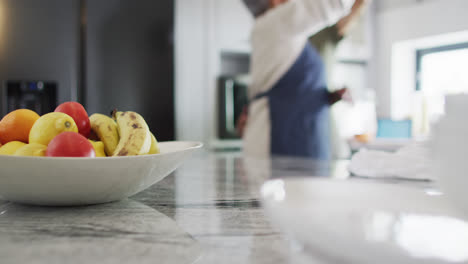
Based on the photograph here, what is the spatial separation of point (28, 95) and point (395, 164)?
188cm

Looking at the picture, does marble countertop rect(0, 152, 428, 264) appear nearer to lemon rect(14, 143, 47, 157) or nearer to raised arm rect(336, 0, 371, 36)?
lemon rect(14, 143, 47, 157)

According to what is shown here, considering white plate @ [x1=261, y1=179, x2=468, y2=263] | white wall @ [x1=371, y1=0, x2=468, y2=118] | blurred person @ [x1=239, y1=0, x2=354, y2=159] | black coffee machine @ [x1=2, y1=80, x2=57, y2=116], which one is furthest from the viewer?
white wall @ [x1=371, y1=0, x2=468, y2=118]

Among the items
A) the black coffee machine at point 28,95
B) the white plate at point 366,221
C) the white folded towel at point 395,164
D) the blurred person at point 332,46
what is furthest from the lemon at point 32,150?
the black coffee machine at point 28,95

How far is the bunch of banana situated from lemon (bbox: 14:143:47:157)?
78 mm

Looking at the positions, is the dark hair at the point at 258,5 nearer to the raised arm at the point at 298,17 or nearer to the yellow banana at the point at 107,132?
the raised arm at the point at 298,17

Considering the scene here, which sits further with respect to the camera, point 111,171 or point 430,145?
point 111,171

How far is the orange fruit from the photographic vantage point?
1.50 ft

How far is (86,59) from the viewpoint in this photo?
2066 mm

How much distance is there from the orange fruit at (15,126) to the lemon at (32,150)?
0.24ft

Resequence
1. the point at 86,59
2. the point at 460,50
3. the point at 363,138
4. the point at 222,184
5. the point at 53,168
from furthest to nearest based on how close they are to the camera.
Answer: the point at 460,50, the point at 363,138, the point at 86,59, the point at 222,184, the point at 53,168

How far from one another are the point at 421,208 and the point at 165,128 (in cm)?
227

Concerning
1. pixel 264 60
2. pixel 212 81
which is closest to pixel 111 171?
pixel 264 60

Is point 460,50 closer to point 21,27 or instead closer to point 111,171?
point 21,27

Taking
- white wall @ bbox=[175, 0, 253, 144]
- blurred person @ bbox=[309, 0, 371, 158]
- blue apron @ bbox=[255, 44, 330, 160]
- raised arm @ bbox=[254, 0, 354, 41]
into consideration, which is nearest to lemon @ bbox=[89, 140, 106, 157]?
raised arm @ bbox=[254, 0, 354, 41]
